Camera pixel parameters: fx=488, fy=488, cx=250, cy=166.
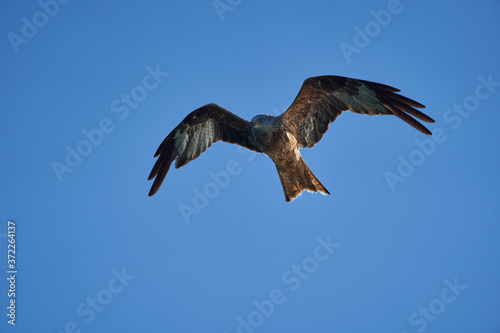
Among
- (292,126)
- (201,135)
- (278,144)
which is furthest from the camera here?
(201,135)

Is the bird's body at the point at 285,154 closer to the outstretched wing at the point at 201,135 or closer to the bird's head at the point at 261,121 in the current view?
the bird's head at the point at 261,121

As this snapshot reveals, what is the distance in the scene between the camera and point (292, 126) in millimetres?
9555

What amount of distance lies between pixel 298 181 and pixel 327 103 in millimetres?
1605

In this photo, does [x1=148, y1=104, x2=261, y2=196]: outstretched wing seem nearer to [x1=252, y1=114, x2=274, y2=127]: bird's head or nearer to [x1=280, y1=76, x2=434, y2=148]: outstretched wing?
[x1=252, y1=114, x2=274, y2=127]: bird's head

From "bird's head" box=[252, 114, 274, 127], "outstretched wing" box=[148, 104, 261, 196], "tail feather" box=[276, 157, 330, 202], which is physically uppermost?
"outstretched wing" box=[148, 104, 261, 196]

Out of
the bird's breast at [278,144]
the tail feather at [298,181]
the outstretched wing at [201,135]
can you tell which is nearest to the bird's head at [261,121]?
the bird's breast at [278,144]

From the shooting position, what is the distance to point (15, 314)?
1033 centimetres

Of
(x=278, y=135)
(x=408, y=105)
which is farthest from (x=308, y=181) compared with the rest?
(x=408, y=105)

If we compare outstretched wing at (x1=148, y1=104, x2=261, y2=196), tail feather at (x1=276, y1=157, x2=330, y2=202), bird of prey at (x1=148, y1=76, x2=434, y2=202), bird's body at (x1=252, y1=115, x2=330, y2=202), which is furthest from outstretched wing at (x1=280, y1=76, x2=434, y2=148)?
outstretched wing at (x1=148, y1=104, x2=261, y2=196)

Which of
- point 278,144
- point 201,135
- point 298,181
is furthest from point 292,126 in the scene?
point 201,135

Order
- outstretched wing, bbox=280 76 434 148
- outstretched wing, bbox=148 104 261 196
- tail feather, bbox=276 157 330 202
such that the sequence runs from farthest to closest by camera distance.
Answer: outstretched wing, bbox=148 104 261 196, tail feather, bbox=276 157 330 202, outstretched wing, bbox=280 76 434 148

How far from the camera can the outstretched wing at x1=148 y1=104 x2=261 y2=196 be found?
388 inches

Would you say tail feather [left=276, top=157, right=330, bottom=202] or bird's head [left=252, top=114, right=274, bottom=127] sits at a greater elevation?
bird's head [left=252, top=114, right=274, bottom=127]

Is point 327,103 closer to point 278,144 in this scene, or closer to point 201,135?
point 278,144
